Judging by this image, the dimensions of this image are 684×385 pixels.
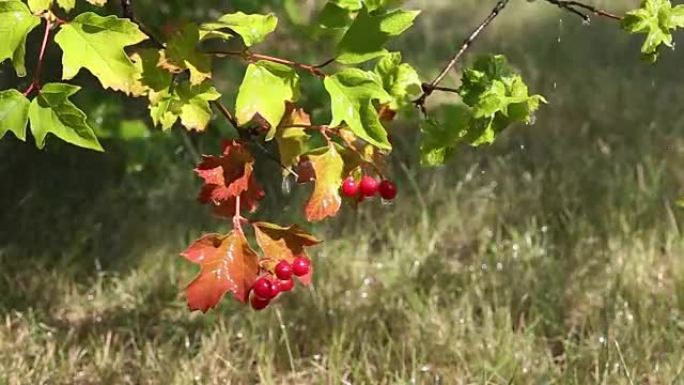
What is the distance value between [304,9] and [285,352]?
56.4 inches

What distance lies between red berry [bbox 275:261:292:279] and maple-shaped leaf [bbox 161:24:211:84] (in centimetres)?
25

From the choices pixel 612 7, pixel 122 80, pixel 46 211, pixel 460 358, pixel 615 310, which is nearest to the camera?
pixel 122 80

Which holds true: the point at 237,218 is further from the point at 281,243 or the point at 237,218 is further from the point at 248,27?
the point at 248,27

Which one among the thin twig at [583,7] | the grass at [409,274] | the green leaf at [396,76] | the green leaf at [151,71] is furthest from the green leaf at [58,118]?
the grass at [409,274]

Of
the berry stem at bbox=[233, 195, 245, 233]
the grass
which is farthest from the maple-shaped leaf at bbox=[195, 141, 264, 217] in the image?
the grass

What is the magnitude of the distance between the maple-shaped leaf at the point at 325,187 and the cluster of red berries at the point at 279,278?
0.23 ft

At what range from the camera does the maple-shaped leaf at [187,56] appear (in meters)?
1.32

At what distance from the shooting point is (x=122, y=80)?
1.23 metres

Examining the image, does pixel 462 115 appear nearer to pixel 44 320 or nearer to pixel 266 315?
pixel 266 315

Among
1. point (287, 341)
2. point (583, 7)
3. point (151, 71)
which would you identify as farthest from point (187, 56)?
point (287, 341)

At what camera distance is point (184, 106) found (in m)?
1.35

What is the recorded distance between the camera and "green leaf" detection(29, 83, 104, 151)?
1.22 m

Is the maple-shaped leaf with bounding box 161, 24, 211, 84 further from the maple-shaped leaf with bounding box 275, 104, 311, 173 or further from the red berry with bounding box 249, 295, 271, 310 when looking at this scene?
the red berry with bounding box 249, 295, 271, 310

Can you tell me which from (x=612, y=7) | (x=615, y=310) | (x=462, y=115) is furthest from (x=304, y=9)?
(x=462, y=115)
